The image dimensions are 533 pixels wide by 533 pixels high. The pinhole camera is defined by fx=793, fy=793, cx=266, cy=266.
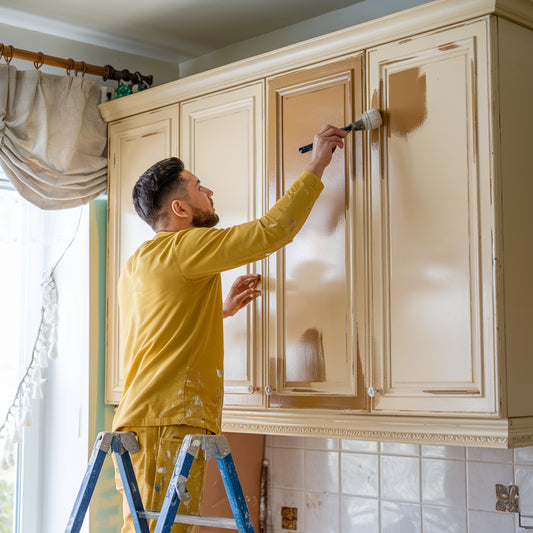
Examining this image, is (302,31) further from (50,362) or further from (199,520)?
(199,520)

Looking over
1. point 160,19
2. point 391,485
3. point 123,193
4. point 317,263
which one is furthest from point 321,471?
point 160,19

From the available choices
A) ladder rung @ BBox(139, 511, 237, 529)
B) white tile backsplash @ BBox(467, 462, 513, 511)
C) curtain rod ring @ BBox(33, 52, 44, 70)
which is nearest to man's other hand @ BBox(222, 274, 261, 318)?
ladder rung @ BBox(139, 511, 237, 529)

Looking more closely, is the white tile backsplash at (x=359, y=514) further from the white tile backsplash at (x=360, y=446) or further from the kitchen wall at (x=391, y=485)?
the white tile backsplash at (x=360, y=446)

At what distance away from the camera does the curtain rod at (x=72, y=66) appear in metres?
2.72

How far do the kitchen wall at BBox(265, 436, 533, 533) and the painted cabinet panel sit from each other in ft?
1.50

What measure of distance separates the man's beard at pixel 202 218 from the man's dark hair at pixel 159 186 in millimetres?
56

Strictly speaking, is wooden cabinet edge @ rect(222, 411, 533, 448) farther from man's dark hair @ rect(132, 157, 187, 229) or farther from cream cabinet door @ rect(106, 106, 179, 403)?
man's dark hair @ rect(132, 157, 187, 229)

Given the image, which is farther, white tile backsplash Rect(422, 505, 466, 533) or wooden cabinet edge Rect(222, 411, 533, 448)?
white tile backsplash Rect(422, 505, 466, 533)

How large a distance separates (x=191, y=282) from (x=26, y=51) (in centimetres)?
121

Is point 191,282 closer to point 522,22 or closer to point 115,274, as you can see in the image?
point 115,274

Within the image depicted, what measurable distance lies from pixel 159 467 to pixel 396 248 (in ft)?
2.73

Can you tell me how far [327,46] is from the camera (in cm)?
228

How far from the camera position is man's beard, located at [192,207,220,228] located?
2246mm

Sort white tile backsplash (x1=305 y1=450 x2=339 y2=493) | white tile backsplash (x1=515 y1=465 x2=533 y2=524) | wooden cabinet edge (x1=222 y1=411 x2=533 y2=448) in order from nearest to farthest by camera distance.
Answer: wooden cabinet edge (x1=222 y1=411 x2=533 y2=448)
white tile backsplash (x1=515 y1=465 x2=533 y2=524)
white tile backsplash (x1=305 y1=450 x2=339 y2=493)
